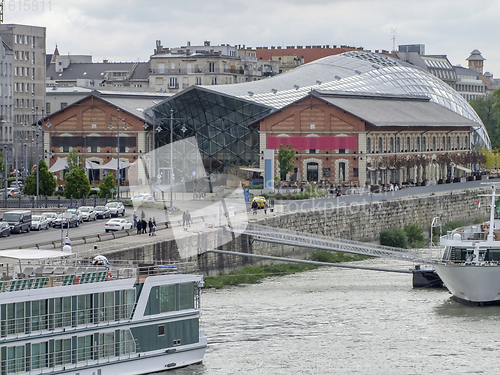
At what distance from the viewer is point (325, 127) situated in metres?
91.0

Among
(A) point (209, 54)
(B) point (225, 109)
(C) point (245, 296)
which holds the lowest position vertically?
(C) point (245, 296)

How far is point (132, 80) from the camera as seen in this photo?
16162 cm

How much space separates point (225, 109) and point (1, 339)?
6562 centimetres

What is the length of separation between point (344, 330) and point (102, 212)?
28.3 meters

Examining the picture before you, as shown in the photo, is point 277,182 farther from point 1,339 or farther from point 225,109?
point 1,339

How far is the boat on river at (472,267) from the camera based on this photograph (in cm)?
4681

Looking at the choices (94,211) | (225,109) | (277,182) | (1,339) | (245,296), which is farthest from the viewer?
(225,109)

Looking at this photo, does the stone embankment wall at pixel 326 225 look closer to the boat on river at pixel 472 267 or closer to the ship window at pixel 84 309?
the boat on river at pixel 472 267

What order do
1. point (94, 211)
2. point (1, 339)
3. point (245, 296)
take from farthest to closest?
point (94, 211) → point (245, 296) → point (1, 339)

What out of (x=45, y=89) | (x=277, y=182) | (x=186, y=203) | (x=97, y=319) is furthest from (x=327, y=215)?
(x=45, y=89)

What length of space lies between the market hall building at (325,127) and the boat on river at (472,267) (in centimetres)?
3689

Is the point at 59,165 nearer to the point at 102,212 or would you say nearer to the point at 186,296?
the point at 102,212

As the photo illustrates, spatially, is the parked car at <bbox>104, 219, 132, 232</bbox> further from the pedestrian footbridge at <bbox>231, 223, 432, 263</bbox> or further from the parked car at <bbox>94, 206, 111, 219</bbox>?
the parked car at <bbox>94, 206, 111, 219</bbox>

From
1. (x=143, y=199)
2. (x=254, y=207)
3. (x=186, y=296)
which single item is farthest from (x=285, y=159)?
(x=186, y=296)
